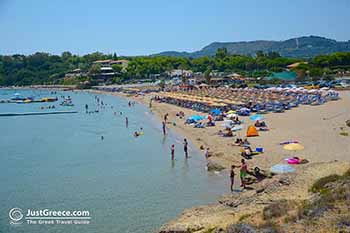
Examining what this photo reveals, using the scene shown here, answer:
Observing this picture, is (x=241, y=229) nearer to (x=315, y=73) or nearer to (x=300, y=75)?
(x=315, y=73)

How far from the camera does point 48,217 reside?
14398mm

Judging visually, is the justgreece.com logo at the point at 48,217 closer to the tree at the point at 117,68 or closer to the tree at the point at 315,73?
A: the tree at the point at 315,73

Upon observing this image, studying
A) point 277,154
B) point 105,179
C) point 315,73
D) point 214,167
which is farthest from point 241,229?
point 315,73

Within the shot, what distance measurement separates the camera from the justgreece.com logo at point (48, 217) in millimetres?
13805

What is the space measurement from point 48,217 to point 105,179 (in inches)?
196

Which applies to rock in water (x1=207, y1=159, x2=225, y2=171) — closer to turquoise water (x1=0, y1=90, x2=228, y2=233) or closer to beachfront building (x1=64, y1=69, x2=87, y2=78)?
turquoise water (x1=0, y1=90, x2=228, y2=233)

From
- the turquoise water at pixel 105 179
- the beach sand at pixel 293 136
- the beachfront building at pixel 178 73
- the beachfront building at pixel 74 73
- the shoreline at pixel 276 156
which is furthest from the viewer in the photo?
the beachfront building at pixel 74 73

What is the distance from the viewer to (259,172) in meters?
16.9

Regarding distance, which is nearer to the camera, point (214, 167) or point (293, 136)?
point (214, 167)

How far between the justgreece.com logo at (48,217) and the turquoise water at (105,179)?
10.4 inches

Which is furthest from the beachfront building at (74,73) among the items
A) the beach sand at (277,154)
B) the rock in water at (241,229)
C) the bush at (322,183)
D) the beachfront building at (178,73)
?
the rock in water at (241,229)

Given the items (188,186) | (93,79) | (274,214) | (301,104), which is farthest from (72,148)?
(93,79)

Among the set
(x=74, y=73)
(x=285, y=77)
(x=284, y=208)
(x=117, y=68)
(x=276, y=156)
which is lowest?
(x=276, y=156)

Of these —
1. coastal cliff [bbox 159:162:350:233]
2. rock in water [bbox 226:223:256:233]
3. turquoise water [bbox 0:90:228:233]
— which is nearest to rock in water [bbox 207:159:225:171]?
turquoise water [bbox 0:90:228:233]
